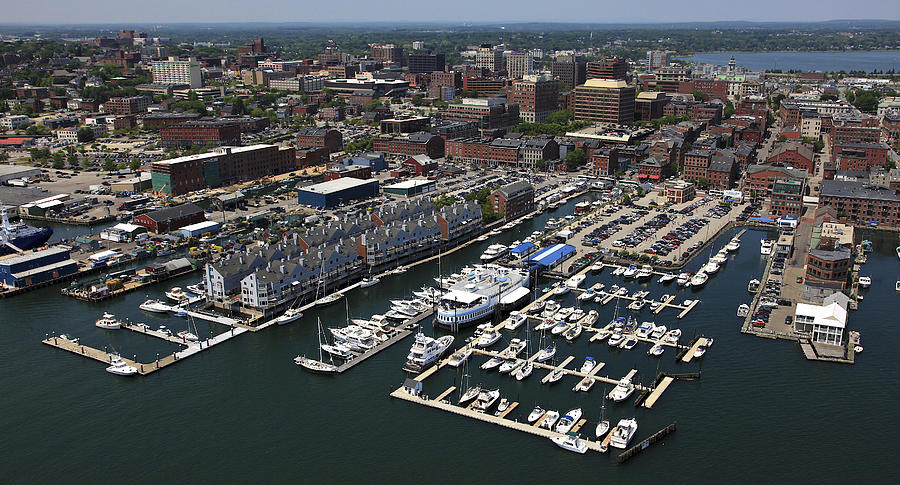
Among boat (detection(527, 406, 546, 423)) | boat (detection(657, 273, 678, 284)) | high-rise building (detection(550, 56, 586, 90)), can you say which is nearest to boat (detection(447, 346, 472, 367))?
boat (detection(527, 406, 546, 423))

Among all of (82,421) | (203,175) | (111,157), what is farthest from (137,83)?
(82,421)

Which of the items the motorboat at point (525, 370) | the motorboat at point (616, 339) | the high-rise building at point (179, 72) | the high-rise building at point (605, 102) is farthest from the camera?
the high-rise building at point (179, 72)

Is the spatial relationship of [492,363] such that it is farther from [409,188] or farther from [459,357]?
[409,188]

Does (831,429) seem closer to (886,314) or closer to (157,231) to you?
(886,314)

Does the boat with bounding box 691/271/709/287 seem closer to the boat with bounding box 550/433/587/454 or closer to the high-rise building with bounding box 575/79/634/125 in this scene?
the boat with bounding box 550/433/587/454

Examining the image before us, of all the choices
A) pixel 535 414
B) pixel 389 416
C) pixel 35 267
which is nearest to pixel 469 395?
pixel 535 414

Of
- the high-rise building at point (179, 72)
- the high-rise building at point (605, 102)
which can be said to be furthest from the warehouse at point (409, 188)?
the high-rise building at point (179, 72)

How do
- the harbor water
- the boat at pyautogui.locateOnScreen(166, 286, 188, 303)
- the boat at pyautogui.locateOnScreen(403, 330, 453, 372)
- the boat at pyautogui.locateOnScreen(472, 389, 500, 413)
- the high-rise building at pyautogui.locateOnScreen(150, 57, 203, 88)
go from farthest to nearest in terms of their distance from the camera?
the high-rise building at pyautogui.locateOnScreen(150, 57, 203, 88), the boat at pyautogui.locateOnScreen(166, 286, 188, 303), the boat at pyautogui.locateOnScreen(403, 330, 453, 372), the boat at pyautogui.locateOnScreen(472, 389, 500, 413), the harbor water

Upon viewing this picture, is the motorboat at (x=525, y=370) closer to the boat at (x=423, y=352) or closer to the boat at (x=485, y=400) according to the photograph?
the boat at (x=485, y=400)
